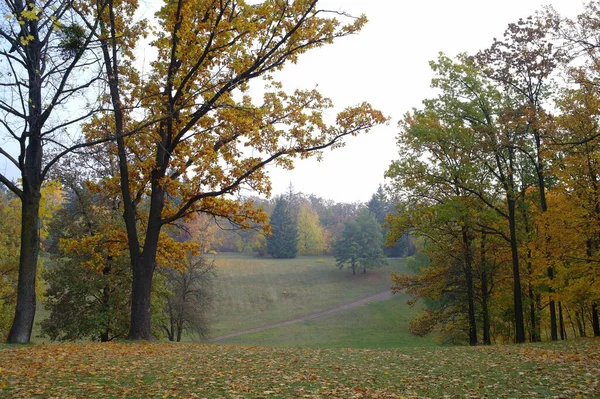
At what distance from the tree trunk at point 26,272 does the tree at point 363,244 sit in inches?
2308

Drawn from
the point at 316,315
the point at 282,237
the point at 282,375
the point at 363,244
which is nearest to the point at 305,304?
the point at 316,315

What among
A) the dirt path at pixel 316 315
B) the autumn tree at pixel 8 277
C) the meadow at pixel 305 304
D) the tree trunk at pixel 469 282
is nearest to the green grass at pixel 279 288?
the meadow at pixel 305 304

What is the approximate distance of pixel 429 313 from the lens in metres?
26.0

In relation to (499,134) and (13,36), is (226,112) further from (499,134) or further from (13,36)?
(499,134)

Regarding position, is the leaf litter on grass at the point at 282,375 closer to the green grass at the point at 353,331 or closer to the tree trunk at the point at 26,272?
the tree trunk at the point at 26,272

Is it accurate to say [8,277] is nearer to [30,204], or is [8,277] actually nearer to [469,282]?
[30,204]

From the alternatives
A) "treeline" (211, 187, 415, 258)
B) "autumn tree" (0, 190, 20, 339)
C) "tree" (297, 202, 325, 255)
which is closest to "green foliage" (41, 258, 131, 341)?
"autumn tree" (0, 190, 20, 339)

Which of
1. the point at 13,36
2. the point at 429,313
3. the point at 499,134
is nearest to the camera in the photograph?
the point at 13,36

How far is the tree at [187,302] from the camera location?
3231cm

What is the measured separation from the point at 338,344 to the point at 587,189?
85.9ft

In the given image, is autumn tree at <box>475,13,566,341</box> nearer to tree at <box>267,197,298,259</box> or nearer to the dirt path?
the dirt path

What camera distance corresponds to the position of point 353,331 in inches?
1861

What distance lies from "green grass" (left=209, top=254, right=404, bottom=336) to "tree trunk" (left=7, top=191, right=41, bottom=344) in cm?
3488

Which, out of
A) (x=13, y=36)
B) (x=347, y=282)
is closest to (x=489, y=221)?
(x=13, y=36)
